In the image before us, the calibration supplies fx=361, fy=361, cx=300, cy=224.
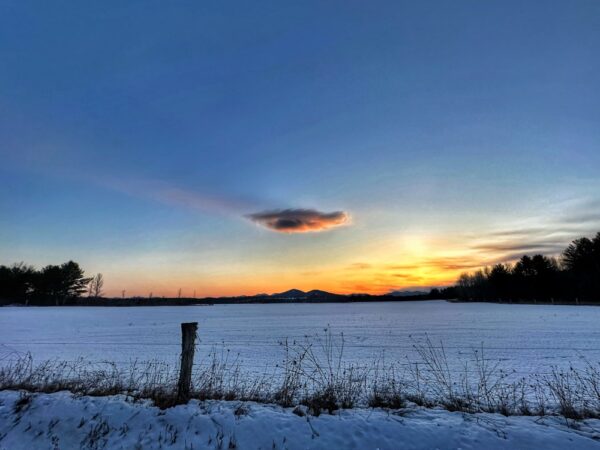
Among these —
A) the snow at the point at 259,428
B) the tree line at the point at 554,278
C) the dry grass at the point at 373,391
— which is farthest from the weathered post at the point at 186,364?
the tree line at the point at 554,278

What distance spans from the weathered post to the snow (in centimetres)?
51

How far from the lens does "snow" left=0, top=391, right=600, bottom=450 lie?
14.6ft

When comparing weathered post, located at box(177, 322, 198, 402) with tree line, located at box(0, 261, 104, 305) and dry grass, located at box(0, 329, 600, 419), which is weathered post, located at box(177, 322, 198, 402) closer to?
dry grass, located at box(0, 329, 600, 419)

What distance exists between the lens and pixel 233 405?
5.53 m

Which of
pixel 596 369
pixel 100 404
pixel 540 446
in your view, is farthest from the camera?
pixel 596 369

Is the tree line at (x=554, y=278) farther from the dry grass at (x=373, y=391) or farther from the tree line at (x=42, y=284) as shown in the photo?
the tree line at (x=42, y=284)

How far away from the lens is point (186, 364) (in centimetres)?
603

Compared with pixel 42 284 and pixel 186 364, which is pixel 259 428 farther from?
pixel 42 284

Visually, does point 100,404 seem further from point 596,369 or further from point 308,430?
point 596,369

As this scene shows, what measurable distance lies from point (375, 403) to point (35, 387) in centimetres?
610

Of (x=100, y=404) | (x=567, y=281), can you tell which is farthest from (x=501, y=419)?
(x=567, y=281)

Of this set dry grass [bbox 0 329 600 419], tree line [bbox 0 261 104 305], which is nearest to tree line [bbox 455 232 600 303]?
dry grass [bbox 0 329 600 419]

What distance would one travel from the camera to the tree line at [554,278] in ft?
245

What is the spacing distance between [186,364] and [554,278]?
102 m
